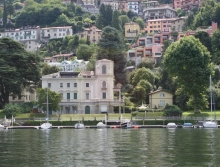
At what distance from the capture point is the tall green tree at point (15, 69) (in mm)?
85438

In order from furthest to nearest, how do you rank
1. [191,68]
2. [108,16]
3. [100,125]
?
[108,16] < [191,68] < [100,125]

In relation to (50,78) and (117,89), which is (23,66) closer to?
(50,78)

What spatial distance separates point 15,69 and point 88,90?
12504 millimetres

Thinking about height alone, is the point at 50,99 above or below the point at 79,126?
above

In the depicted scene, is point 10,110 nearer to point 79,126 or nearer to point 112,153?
point 79,126

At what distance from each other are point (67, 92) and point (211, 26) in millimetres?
55834

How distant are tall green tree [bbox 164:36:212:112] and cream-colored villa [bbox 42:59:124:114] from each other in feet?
35.0

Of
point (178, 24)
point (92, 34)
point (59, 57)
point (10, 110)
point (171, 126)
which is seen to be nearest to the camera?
point (171, 126)

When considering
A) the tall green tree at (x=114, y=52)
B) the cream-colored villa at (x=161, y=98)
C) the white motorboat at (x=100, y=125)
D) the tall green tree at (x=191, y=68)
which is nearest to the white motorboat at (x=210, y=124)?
the tall green tree at (x=191, y=68)

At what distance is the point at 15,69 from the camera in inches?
3376

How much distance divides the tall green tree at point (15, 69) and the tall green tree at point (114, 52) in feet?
71.8

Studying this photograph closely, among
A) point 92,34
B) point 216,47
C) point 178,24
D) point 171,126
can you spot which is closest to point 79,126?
point 171,126

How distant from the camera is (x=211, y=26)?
133 meters

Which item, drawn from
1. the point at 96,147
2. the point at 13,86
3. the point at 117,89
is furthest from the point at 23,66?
the point at 96,147
